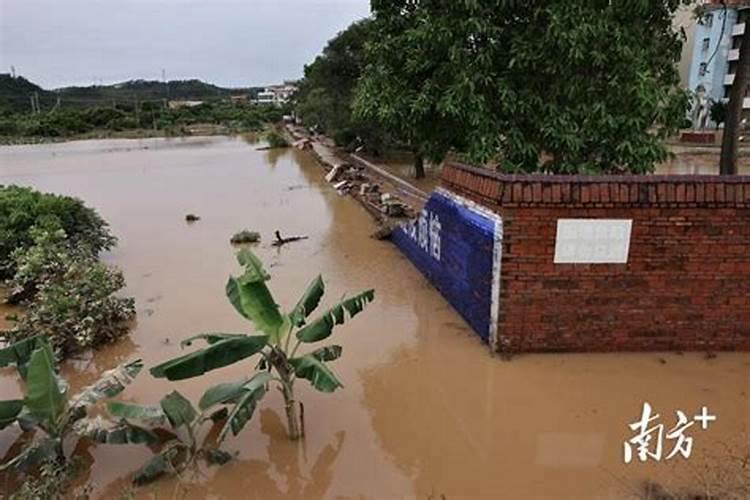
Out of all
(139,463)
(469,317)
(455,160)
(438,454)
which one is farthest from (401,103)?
(139,463)

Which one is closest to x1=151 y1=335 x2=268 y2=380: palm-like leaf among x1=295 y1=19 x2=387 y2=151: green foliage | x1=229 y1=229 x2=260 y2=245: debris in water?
x1=229 y1=229 x2=260 y2=245: debris in water

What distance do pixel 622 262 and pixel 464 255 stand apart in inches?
70.7

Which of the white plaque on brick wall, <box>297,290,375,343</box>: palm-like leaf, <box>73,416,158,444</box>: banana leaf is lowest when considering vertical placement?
<box>73,416,158,444</box>: banana leaf

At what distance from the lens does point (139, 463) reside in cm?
419

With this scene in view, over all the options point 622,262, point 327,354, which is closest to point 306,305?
point 327,354

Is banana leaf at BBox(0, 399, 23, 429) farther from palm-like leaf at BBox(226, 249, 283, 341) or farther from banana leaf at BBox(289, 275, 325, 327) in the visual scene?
banana leaf at BBox(289, 275, 325, 327)

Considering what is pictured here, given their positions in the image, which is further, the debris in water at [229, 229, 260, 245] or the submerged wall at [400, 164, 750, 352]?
the debris in water at [229, 229, 260, 245]

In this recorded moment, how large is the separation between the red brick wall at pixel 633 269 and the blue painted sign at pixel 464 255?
0.16 meters

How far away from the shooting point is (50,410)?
12.6 feet

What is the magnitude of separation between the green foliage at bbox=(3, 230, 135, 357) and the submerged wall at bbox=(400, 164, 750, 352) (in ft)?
15.4

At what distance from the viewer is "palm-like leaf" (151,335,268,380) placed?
3.82m

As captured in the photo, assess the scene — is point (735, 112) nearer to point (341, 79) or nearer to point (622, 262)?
point (622, 262)

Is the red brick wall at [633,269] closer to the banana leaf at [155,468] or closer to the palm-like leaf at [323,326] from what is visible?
the palm-like leaf at [323,326]

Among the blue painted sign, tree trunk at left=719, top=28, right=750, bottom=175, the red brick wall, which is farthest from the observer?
tree trunk at left=719, top=28, right=750, bottom=175
